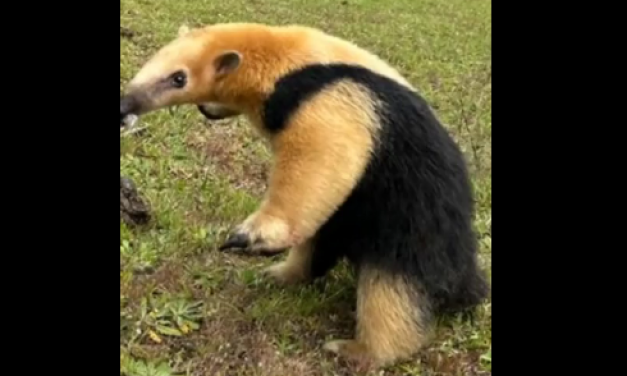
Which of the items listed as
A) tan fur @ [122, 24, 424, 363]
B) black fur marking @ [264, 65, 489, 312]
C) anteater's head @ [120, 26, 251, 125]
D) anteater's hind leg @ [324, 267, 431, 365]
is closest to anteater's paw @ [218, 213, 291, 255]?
tan fur @ [122, 24, 424, 363]

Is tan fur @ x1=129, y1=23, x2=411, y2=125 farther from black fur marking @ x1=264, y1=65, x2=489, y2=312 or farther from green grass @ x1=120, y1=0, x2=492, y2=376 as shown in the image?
green grass @ x1=120, y1=0, x2=492, y2=376

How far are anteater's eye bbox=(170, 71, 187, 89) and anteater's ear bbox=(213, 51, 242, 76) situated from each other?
158 millimetres

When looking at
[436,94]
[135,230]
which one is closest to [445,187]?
[135,230]

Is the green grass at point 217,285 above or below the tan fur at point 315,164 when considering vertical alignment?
below

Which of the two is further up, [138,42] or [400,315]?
[400,315]

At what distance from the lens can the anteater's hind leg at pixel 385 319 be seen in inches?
162

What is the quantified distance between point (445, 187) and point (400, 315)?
0.64 meters

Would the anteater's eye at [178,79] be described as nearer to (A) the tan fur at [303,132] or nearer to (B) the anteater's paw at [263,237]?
(A) the tan fur at [303,132]

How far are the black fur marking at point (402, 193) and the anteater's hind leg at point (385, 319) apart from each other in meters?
0.06

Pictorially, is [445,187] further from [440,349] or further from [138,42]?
[138,42]

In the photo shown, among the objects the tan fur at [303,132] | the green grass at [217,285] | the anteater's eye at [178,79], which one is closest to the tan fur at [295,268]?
the green grass at [217,285]

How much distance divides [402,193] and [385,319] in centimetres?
61

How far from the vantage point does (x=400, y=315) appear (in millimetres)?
4113
